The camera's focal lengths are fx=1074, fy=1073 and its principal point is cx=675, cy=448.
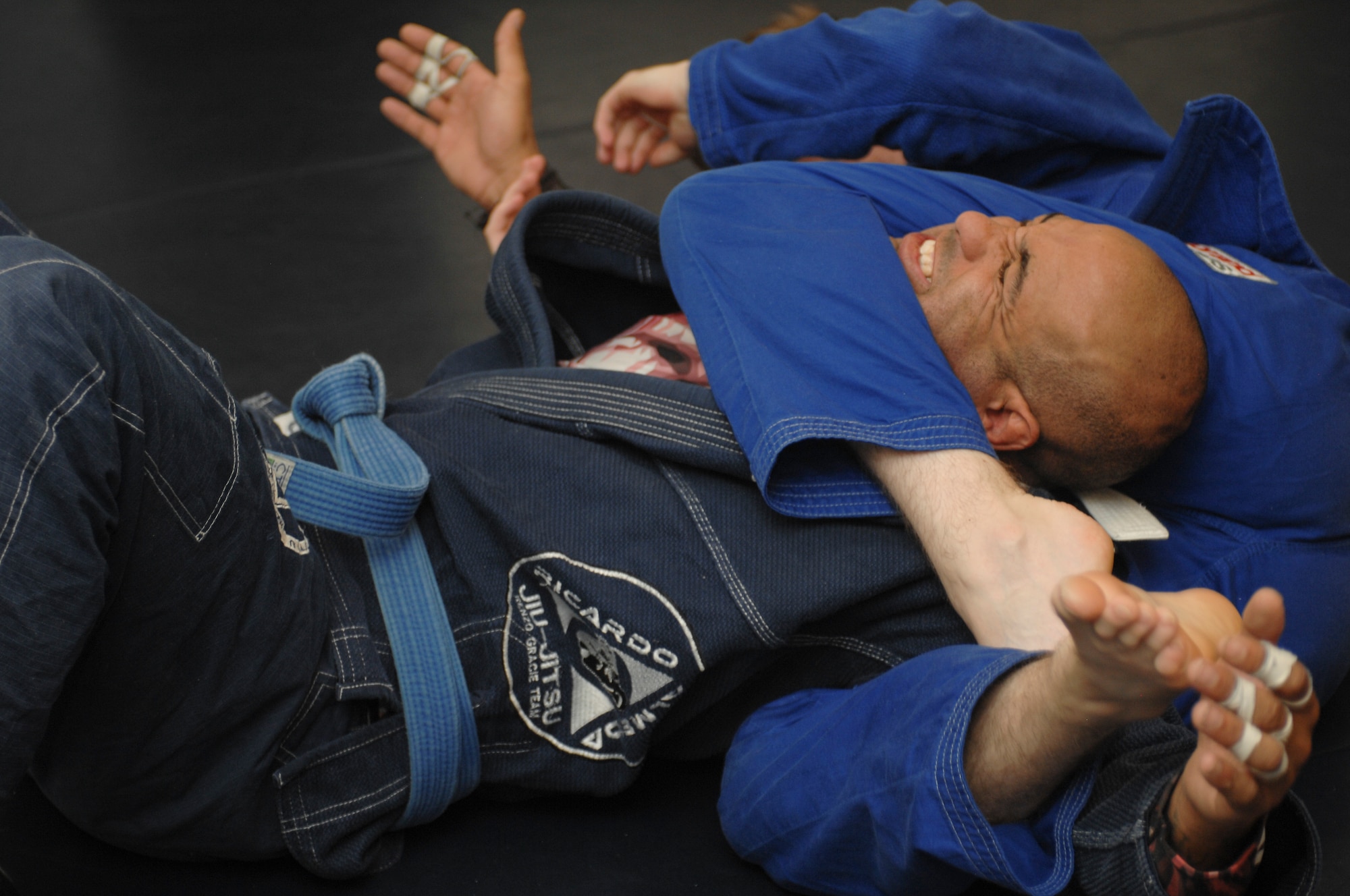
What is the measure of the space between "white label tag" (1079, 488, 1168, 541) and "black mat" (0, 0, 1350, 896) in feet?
1.12

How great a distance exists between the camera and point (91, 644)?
2.58ft

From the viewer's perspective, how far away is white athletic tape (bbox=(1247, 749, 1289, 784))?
61 cm

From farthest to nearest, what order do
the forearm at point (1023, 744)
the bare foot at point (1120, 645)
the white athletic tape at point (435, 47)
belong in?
the white athletic tape at point (435, 47) < the forearm at point (1023, 744) < the bare foot at point (1120, 645)

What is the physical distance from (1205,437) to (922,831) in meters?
0.53

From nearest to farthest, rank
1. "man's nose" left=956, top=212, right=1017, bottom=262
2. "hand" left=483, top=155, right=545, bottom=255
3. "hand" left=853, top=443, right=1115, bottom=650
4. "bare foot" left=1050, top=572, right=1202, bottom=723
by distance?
"bare foot" left=1050, top=572, right=1202, bottom=723
"hand" left=853, top=443, right=1115, bottom=650
"man's nose" left=956, top=212, right=1017, bottom=262
"hand" left=483, top=155, right=545, bottom=255

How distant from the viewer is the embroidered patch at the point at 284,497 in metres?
0.94

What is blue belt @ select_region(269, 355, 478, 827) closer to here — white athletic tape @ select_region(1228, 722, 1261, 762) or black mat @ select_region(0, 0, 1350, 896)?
black mat @ select_region(0, 0, 1350, 896)

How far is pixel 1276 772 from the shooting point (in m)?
0.61

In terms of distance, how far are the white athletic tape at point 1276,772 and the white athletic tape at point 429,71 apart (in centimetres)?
141

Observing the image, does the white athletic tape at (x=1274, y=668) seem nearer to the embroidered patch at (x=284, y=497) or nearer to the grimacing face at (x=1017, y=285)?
the grimacing face at (x=1017, y=285)

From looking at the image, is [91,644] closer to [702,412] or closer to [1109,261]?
[702,412]

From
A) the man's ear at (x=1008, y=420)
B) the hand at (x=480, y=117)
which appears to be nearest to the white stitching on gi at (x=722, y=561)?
the man's ear at (x=1008, y=420)

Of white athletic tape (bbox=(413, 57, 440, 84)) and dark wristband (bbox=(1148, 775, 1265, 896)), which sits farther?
white athletic tape (bbox=(413, 57, 440, 84))

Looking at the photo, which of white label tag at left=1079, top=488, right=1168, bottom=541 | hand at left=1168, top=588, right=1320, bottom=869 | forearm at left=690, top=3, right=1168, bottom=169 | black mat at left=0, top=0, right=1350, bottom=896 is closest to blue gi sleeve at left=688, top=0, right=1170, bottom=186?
forearm at left=690, top=3, right=1168, bottom=169
